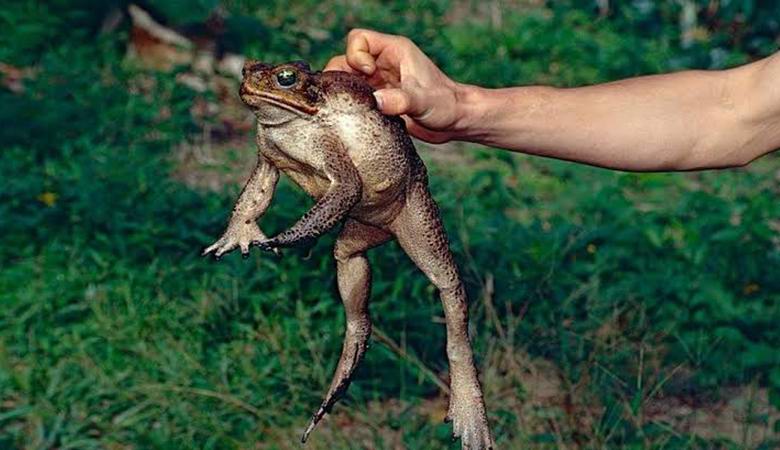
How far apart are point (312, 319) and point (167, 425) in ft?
2.16

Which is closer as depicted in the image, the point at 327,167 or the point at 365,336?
the point at 327,167

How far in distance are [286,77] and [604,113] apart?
102cm

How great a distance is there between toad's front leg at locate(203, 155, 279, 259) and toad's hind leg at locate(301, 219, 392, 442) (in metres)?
0.14

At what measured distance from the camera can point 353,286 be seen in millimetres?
2299

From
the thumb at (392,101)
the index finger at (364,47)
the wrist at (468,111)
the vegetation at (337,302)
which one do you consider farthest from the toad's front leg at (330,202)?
the vegetation at (337,302)

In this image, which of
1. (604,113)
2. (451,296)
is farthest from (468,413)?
(604,113)

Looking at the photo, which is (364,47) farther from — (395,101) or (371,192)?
(371,192)

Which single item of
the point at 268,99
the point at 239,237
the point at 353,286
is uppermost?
the point at 268,99

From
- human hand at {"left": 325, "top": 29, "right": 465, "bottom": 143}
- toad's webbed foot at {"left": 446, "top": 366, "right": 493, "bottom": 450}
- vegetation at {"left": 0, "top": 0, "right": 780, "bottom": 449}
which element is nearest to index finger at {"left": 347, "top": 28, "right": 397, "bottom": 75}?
human hand at {"left": 325, "top": 29, "right": 465, "bottom": 143}

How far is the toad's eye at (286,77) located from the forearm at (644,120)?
2.16 feet

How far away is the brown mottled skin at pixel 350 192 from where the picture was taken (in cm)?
202

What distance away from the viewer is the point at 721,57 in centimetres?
785

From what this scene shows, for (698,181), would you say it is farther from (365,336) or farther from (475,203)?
(365,336)

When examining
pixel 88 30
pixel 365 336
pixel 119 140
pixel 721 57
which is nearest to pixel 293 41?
pixel 88 30
